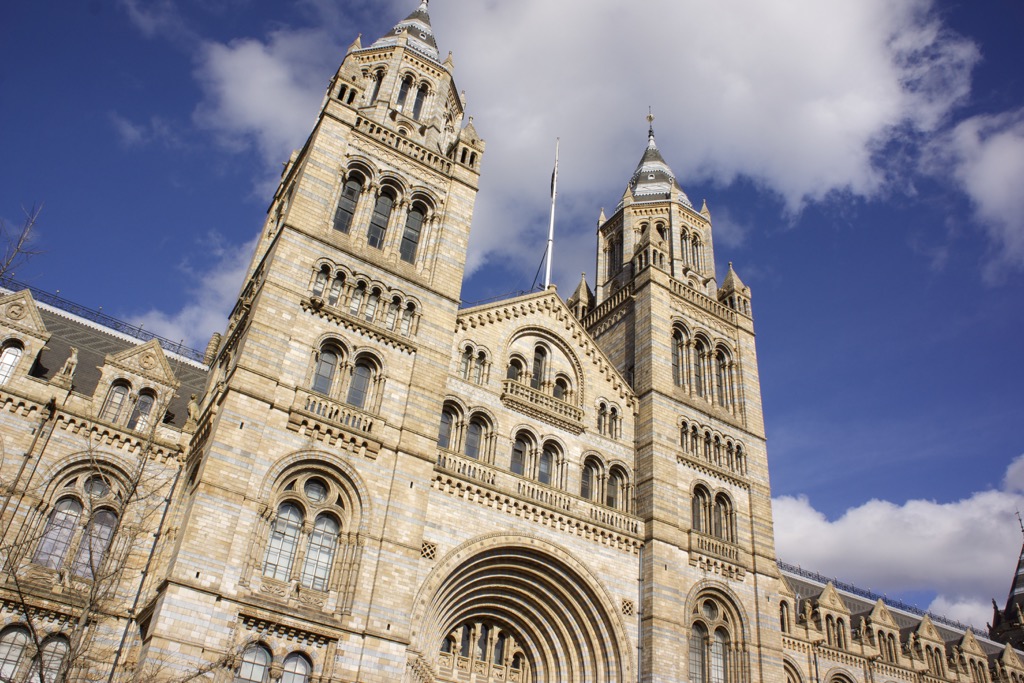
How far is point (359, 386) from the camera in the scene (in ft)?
91.9

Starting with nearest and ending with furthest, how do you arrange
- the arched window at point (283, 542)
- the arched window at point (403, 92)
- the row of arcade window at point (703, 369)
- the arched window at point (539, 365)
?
the arched window at point (283, 542) < the arched window at point (539, 365) < the arched window at point (403, 92) < the row of arcade window at point (703, 369)

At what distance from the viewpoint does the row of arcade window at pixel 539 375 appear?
33594 mm

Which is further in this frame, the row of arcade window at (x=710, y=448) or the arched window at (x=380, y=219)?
the row of arcade window at (x=710, y=448)

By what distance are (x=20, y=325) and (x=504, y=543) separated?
59.3 feet

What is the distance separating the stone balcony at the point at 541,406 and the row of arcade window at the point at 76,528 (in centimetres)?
1437

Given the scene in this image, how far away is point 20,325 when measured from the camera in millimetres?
27203

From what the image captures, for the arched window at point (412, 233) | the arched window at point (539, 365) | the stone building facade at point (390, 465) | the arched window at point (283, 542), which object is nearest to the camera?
the stone building facade at point (390, 465)

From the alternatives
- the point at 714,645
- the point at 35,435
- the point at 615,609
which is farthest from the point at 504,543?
the point at 35,435

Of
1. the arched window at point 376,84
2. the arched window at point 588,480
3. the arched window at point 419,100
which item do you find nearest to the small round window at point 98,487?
the arched window at point 588,480

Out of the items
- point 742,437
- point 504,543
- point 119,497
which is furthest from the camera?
point 742,437

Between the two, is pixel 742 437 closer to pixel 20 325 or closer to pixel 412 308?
pixel 412 308

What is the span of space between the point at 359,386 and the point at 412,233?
7745 millimetres

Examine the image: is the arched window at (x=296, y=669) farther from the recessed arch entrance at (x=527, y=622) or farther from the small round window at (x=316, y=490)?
the recessed arch entrance at (x=527, y=622)

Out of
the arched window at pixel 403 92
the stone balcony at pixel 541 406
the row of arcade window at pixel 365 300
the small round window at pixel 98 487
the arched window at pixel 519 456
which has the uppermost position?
the arched window at pixel 403 92
